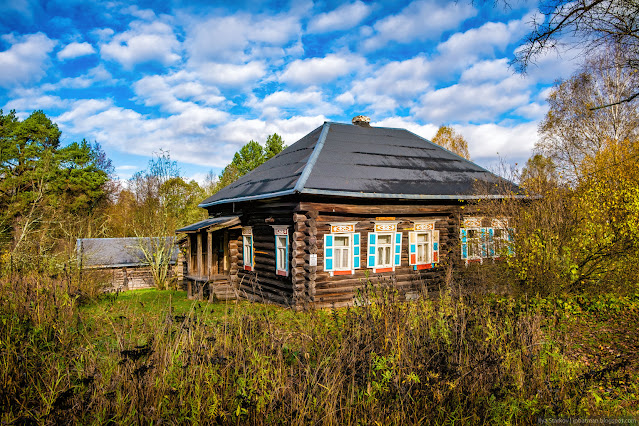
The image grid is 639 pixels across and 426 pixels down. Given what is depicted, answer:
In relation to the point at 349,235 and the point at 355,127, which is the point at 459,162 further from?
the point at 349,235

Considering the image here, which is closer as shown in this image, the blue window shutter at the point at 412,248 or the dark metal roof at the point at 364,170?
the dark metal roof at the point at 364,170

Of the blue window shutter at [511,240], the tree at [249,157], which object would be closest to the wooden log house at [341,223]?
the blue window shutter at [511,240]

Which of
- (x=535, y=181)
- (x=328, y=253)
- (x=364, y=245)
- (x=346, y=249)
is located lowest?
(x=328, y=253)

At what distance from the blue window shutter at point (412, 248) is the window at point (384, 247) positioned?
42 centimetres

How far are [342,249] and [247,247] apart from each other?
4135mm

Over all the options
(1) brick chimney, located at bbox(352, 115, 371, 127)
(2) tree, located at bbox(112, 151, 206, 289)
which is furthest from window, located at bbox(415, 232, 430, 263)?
(2) tree, located at bbox(112, 151, 206, 289)

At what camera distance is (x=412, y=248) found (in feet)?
40.0

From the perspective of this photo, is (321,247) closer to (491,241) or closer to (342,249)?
(342,249)

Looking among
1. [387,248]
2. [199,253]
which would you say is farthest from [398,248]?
[199,253]

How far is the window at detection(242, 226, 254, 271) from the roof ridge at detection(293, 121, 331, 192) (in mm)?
3591

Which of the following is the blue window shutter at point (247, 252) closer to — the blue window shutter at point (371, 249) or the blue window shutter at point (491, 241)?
the blue window shutter at point (371, 249)

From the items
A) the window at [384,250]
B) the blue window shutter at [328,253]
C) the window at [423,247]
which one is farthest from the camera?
the window at [423,247]

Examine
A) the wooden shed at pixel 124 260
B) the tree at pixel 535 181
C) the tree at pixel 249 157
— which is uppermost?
the tree at pixel 249 157

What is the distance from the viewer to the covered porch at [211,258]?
12953mm
